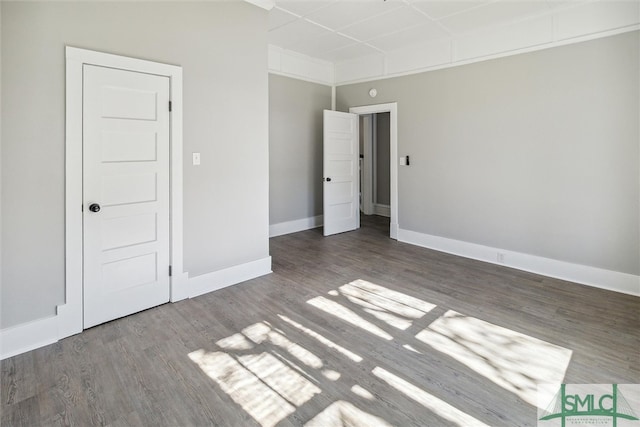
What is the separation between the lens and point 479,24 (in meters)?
4.31

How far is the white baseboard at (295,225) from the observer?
590cm

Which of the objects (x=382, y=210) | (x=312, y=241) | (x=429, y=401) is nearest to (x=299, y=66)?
(x=312, y=241)

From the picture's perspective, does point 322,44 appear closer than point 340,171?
Yes

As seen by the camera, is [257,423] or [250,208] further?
[250,208]

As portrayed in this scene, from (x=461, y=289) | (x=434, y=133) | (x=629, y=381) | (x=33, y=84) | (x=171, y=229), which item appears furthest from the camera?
(x=434, y=133)

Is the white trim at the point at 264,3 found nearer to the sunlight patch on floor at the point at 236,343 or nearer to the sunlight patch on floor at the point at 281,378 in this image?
the sunlight patch on floor at the point at 236,343

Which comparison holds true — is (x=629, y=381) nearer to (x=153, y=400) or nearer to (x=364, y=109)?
(x=153, y=400)

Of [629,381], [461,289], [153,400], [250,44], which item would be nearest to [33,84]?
[250,44]

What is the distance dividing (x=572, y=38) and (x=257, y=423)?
15.3ft

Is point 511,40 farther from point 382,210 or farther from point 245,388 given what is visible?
point 245,388

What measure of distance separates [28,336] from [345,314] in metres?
2.35

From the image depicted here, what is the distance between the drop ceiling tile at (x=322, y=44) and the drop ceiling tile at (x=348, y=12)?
1.47ft

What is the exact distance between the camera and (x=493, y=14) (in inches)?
158

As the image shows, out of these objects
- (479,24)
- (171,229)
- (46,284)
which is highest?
(479,24)
